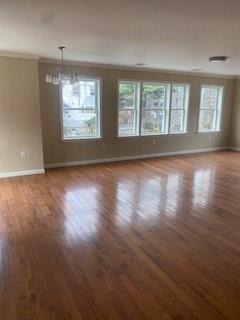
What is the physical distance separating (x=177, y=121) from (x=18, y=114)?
4585 mm

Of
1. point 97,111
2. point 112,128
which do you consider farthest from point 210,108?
point 97,111

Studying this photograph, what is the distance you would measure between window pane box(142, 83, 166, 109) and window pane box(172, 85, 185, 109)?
339 mm

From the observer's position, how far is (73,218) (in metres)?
3.36

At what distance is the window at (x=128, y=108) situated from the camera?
260 inches

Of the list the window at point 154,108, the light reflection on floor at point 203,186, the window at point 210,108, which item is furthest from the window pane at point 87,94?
the window at point 210,108

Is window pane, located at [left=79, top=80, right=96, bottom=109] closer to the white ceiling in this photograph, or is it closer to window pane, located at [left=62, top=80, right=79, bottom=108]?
window pane, located at [left=62, top=80, right=79, bottom=108]

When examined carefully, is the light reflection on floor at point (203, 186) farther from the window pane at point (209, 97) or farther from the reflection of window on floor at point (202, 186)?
the window pane at point (209, 97)

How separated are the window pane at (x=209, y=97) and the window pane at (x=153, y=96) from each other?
153 centimetres

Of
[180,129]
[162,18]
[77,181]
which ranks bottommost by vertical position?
[77,181]

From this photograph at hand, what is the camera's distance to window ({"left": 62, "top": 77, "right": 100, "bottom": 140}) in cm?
595

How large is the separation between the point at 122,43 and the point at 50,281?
11.2 ft

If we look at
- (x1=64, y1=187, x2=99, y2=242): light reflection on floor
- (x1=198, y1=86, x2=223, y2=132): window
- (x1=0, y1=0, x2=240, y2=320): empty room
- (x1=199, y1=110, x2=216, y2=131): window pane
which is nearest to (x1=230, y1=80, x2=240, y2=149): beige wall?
(x1=0, y1=0, x2=240, y2=320): empty room

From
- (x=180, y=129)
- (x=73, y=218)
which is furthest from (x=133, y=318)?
(x=180, y=129)

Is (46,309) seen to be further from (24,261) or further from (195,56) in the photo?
(195,56)
